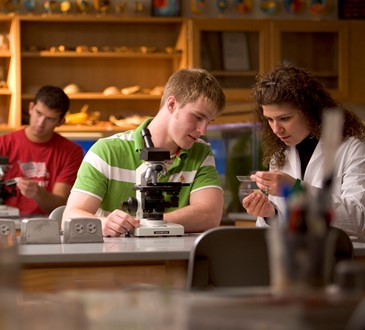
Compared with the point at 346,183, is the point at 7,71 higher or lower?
higher

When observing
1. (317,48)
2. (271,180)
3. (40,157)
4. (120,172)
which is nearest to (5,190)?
(40,157)

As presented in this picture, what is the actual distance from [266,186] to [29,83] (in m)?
4.67

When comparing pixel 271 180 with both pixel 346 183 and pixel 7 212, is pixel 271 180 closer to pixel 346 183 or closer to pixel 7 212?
pixel 346 183

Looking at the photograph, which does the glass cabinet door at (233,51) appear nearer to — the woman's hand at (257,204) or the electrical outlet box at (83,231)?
the woman's hand at (257,204)

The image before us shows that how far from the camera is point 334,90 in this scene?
7.54m

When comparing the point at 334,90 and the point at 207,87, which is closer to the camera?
the point at 207,87

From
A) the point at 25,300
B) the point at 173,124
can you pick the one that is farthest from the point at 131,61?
the point at 25,300

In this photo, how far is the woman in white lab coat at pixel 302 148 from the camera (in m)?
3.19

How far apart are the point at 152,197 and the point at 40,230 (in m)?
0.45

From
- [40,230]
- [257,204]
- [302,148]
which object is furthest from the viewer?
[302,148]

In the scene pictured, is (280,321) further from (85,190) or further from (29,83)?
(29,83)

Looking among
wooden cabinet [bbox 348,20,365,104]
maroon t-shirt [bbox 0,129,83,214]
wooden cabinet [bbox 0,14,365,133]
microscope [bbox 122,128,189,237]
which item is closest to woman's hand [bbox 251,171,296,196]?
microscope [bbox 122,128,189,237]

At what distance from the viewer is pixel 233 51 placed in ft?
24.5

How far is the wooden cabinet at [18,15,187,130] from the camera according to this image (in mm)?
7328
